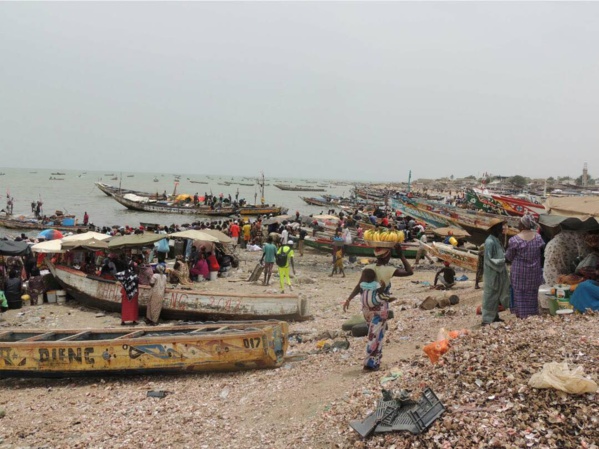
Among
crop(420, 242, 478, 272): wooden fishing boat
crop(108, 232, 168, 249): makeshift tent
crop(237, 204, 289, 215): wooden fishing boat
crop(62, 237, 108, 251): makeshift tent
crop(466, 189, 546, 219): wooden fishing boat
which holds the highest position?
crop(466, 189, 546, 219): wooden fishing boat

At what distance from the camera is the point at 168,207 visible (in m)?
→ 42.2

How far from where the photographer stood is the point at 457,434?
3.61m

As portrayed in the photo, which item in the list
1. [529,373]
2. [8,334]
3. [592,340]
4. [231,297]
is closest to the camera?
[529,373]

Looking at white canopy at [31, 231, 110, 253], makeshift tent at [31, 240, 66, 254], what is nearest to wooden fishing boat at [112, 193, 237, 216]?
white canopy at [31, 231, 110, 253]

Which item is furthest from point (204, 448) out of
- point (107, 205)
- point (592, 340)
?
point (107, 205)

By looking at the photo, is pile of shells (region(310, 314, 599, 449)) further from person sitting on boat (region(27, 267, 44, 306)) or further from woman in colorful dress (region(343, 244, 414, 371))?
person sitting on boat (region(27, 267, 44, 306))

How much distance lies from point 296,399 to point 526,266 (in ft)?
11.5

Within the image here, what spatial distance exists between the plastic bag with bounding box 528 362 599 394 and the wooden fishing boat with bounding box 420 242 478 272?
439 inches

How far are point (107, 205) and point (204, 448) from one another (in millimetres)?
55994

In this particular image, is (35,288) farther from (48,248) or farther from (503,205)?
(503,205)

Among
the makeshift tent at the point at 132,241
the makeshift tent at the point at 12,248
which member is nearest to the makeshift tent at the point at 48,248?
the makeshift tent at the point at 12,248

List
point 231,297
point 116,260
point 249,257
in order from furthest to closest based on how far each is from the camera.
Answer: point 249,257
point 116,260
point 231,297

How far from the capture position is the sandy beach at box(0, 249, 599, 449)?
3.98 m

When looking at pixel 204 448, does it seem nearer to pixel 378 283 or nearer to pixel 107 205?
pixel 378 283
